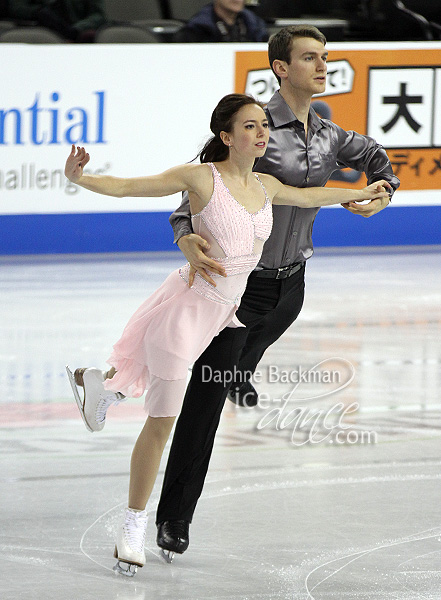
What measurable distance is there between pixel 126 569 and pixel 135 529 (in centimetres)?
13

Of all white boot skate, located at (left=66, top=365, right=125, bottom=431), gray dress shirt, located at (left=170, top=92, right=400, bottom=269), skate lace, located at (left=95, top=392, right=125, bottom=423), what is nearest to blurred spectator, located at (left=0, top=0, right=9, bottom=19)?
gray dress shirt, located at (left=170, top=92, right=400, bottom=269)

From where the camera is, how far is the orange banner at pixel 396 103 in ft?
33.3

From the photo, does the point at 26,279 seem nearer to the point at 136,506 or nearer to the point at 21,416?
the point at 21,416

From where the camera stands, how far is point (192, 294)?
358cm

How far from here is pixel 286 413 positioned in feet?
18.0

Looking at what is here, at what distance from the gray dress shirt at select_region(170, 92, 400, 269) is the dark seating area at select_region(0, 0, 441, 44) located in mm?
5750

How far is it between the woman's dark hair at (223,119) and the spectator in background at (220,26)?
6.50m

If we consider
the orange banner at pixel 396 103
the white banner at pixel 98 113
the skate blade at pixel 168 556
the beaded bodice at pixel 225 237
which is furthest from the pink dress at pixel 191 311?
the orange banner at pixel 396 103

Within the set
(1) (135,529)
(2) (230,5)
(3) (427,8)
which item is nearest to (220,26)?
(2) (230,5)

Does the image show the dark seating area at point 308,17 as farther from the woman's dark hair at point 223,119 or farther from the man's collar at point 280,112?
the woman's dark hair at point 223,119

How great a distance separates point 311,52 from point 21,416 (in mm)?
2253

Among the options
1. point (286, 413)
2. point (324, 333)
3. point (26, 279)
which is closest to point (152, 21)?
point (26, 279)

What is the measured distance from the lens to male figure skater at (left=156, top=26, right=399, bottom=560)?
3.68 metres

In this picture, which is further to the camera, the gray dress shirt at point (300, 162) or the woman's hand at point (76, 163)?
the gray dress shirt at point (300, 162)
